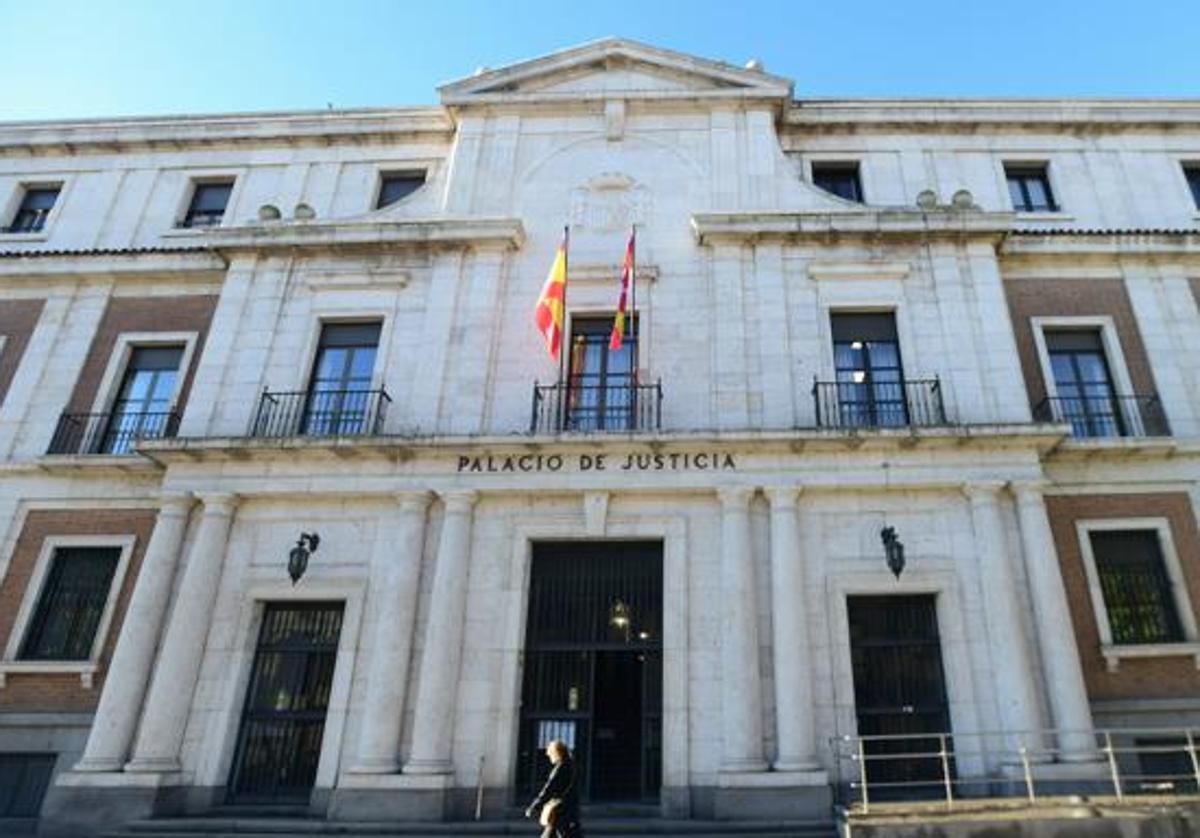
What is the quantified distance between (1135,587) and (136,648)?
1688cm

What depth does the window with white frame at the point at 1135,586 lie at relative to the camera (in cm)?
1294

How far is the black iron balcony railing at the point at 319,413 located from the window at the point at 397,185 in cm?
589

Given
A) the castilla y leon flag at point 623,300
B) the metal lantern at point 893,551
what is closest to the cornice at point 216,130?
the castilla y leon flag at point 623,300

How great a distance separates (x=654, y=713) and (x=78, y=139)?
1945cm

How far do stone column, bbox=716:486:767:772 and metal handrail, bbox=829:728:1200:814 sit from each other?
1.29 m

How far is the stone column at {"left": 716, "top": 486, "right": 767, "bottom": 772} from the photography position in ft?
36.6

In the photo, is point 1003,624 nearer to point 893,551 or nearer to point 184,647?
point 893,551

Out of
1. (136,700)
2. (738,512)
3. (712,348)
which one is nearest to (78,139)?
(136,700)

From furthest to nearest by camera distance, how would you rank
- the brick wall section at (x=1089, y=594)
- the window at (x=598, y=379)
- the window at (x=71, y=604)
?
the window at (x=598, y=379)
the window at (x=71, y=604)
the brick wall section at (x=1089, y=594)

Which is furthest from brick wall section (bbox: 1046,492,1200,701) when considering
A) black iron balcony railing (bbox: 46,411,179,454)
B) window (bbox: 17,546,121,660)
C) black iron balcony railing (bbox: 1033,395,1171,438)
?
window (bbox: 17,546,121,660)

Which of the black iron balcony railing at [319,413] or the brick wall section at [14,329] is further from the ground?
the brick wall section at [14,329]

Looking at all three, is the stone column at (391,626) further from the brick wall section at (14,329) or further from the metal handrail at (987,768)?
the brick wall section at (14,329)

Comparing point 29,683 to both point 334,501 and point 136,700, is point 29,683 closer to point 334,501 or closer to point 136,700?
point 136,700

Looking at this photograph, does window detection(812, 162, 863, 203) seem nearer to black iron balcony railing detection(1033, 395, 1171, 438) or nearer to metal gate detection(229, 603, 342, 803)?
black iron balcony railing detection(1033, 395, 1171, 438)
